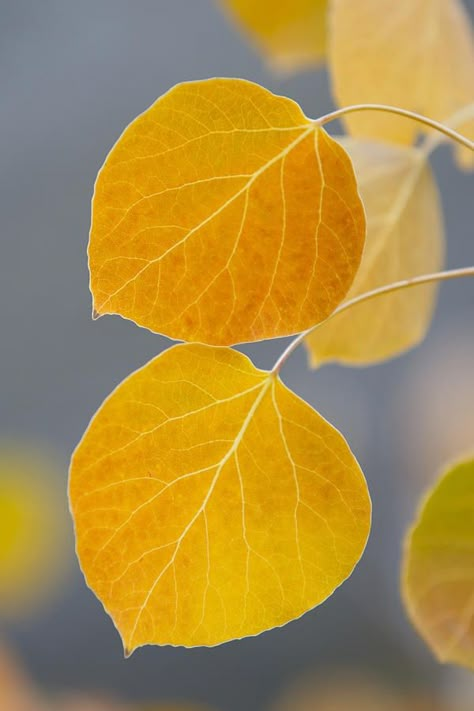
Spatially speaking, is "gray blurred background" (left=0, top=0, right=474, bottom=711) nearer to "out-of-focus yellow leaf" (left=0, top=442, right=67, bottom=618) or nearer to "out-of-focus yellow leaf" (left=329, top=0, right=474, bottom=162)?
"out-of-focus yellow leaf" (left=0, top=442, right=67, bottom=618)

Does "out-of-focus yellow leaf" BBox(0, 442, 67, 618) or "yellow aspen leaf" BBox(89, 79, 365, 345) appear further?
"out-of-focus yellow leaf" BBox(0, 442, 67, 618)

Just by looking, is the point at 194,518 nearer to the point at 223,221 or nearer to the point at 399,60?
the point at 223,221

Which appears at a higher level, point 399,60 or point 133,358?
point 399,60

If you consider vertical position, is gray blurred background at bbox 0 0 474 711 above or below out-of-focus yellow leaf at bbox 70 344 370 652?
below

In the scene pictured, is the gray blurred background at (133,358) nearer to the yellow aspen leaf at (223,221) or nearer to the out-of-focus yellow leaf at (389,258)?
the out-of-focus yellow leaf at (389,258)

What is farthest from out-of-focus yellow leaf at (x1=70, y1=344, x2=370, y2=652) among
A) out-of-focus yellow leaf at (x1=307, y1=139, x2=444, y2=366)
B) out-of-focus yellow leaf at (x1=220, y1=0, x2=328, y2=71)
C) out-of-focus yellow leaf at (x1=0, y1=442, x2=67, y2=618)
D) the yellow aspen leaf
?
out-of-focus yellow leaf at (x1=0, y1=442, x2=67, y2=618)

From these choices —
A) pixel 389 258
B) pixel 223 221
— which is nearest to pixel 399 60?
pixel 389 258
